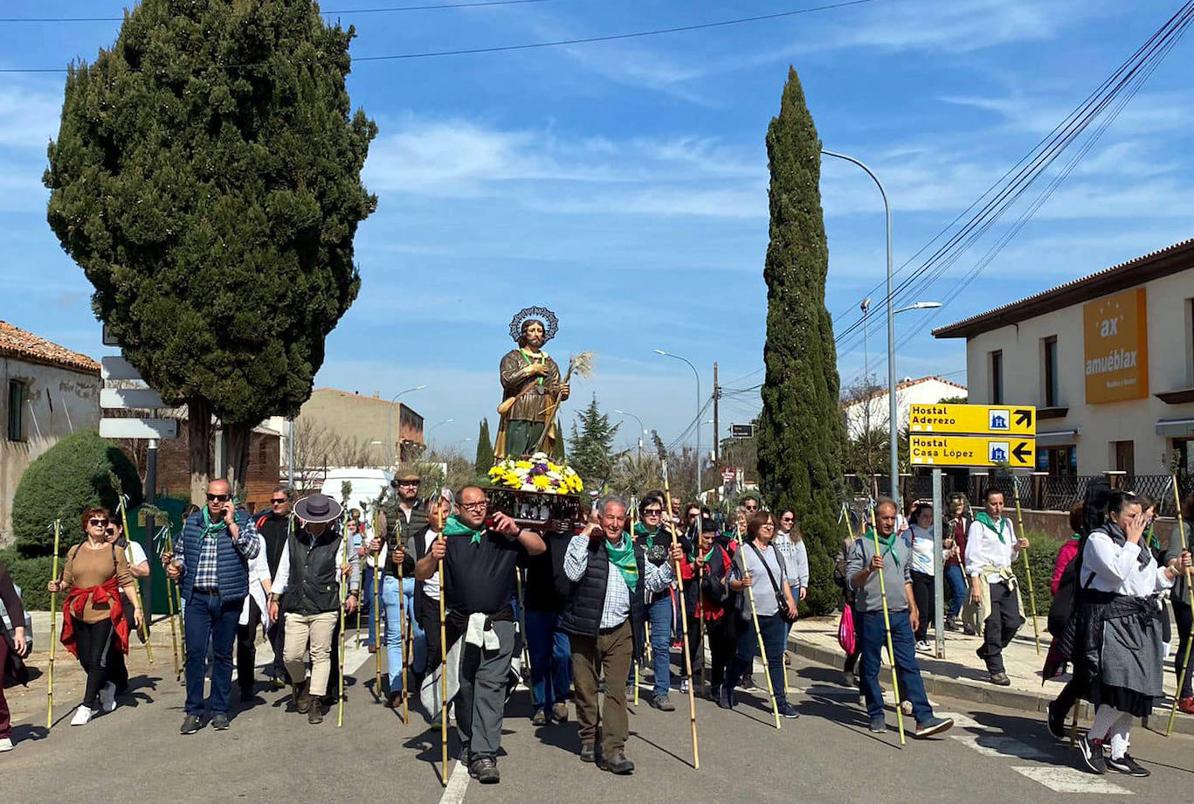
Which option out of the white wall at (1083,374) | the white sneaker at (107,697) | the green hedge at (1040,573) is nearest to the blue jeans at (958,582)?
the green hedge at (1040,573)

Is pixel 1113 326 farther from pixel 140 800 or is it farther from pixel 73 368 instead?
pixel 140 800

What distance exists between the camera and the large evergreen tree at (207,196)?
17.0 m

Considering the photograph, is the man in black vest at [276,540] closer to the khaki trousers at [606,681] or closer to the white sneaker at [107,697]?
the white sneaker at [107,697]

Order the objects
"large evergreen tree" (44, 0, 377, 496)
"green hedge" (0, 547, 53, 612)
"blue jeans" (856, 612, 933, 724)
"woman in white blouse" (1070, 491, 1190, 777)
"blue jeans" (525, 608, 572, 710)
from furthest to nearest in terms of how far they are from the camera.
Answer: "green hedge" (0, 547, 53, 612) → "large evergreen tree" (44, 0, 377, 496) → "blue jeans" (525, 608, 572, 710) → "blue jeans" (856, 612, 933, 724) → "woman in white blouse" (1070, 491, 1190, 777)

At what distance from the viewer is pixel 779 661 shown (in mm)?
9680

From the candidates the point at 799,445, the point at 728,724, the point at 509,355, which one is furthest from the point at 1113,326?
the point at 728,724

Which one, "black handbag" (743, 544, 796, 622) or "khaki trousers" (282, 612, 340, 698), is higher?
"black handbag" (743, 544, 796, 622)

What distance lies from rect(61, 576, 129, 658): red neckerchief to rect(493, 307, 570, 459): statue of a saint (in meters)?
4.28

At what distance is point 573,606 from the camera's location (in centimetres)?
→ 805

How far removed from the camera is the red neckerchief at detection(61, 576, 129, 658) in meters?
9.48

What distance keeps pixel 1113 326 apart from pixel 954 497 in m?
17.4

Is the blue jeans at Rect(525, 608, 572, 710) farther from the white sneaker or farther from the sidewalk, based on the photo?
the white sneaker

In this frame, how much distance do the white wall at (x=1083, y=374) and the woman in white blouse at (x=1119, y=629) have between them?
2060cm

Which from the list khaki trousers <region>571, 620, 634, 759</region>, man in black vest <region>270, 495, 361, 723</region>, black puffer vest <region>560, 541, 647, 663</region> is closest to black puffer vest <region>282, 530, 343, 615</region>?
man in black vest <region>270, 495, 361, 723</region>
